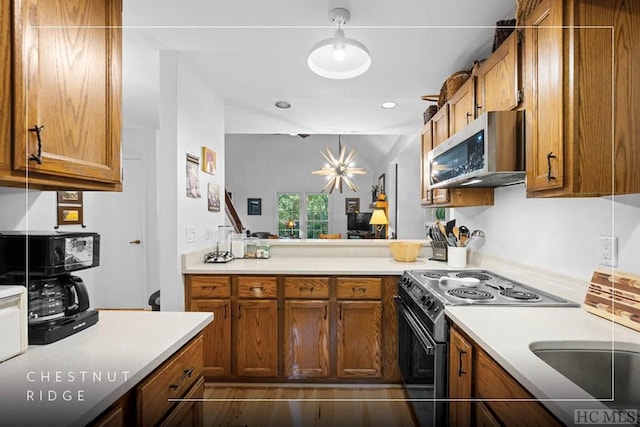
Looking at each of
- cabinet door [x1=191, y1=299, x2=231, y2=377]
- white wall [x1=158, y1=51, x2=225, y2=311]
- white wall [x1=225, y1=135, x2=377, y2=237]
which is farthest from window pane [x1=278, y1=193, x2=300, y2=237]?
cabinet door [x1=191, y1=299, x2=231, y2=377]

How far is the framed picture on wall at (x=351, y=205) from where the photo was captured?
29.1 ft

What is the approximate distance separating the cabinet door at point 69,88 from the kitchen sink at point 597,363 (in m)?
1.59

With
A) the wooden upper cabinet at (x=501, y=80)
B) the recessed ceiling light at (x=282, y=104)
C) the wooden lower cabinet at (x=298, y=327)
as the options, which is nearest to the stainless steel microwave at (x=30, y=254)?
the wooden lower cabinet at (x=298, y=327)

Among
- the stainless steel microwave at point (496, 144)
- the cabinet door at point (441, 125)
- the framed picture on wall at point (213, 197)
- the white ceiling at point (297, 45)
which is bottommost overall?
the framed picture on wall at point (213, 197)

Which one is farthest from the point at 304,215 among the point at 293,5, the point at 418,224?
the point at 293,5

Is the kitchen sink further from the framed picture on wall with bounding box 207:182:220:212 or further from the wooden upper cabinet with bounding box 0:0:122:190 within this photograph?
the framed picture on wall with bounding box 207:182:220:212

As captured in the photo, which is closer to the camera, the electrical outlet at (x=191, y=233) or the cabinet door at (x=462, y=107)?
the cabinet door at (x=462, y=107)

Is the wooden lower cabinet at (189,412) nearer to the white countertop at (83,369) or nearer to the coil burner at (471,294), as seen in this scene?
the white countertop at (83,369)

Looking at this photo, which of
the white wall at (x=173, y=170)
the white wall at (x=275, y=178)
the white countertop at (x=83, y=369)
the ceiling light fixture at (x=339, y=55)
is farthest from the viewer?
the white wall at (x=275, y=178)

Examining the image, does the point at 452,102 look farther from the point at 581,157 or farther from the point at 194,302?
the point at 194,302

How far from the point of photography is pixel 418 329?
1.66 m

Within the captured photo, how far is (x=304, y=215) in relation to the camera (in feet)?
29.2

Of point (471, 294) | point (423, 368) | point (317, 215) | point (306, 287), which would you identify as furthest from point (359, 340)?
point (317, 215)

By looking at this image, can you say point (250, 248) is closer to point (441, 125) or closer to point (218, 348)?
point (218, 348)
